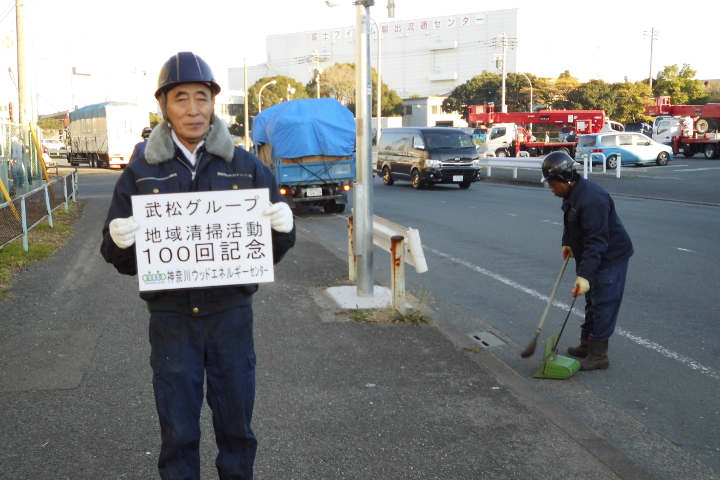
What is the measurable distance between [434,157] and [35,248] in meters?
14.4

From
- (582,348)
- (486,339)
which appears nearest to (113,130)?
(486,339)

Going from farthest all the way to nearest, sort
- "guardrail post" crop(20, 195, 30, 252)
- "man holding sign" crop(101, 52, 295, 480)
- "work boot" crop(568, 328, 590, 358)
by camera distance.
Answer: "guardrail post" crop(20, 195, 30, 252) → "work boot" crop(568, 328, 590, 358) → "man holding sign" crop(101, 52, 295, 480)

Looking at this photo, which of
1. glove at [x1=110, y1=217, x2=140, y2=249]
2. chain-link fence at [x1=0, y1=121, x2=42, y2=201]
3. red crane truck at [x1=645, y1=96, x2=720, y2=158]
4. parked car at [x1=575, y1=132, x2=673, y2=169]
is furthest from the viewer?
red crane truck at [x1=645, y1=96, x2=720, y2=158]

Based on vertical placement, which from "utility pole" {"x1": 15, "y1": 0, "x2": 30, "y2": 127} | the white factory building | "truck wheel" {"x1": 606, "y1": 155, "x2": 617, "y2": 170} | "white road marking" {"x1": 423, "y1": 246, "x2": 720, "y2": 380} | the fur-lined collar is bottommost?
"white road marking" {"x1": 423, "y1": 246, "x2": 720, "y2": 380}

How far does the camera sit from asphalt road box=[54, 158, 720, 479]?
470cm

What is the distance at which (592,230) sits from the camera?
5.27m

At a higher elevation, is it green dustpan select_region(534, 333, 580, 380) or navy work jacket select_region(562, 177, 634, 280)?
navy work jacket select_region(562, 177, 634, 280)

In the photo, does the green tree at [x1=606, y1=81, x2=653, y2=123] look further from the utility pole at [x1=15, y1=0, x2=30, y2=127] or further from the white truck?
the utility pole at [x1=15, y1=0, x2=30, y2=127]

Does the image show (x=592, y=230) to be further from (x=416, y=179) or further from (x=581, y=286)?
(x=416, y=179)

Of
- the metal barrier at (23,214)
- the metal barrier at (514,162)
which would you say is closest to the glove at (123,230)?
the metal barrier at (23,214)

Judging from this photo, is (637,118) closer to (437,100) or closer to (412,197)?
(437,100)

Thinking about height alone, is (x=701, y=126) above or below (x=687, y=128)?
above

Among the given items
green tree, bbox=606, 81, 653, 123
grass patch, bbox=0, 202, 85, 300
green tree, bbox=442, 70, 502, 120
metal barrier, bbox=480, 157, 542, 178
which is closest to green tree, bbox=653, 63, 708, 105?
green tree, bbox=606, 81, 653, 123

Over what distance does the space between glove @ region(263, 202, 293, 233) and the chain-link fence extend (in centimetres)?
1423
